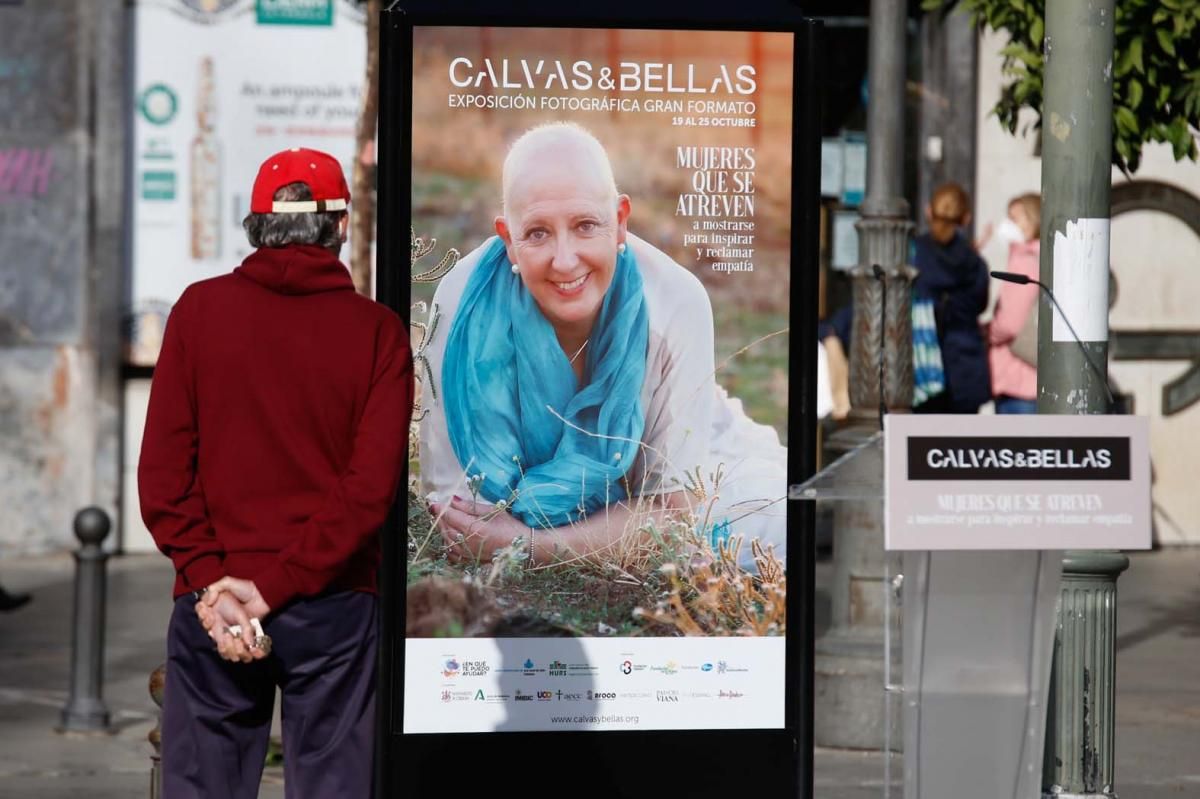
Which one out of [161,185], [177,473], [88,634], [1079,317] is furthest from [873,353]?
[161,185]

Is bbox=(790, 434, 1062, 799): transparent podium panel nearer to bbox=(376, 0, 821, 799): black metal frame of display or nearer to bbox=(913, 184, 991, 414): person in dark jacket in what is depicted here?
bbox=(376, 0, 821, 799): black metal frame of display

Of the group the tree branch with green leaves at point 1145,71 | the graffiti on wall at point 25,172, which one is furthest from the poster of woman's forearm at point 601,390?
the graffiti on wall at point 25,172

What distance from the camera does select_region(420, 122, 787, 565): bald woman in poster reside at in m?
5.86

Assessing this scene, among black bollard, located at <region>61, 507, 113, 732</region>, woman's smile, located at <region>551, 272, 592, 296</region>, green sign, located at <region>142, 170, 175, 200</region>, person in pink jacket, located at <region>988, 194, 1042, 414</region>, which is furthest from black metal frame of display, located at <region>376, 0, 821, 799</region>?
green sign, located at <region>142, 170, 175, 200</region>

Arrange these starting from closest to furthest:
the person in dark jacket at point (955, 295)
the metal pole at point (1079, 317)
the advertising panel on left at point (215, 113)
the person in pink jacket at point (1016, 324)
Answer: the metal pole at point (1079, 317) < the person in dark jacket at point (955, 295) < the person in pink jacket at point (1016, 324) < the advertising panel on left at point (215, 113)

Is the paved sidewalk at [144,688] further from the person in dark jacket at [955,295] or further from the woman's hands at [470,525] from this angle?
the woman's hands at [470,525]

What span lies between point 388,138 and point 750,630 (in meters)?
1.62

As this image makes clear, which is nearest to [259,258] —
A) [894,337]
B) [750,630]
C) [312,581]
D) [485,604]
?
[312,581]

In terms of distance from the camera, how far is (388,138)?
576 centimetres

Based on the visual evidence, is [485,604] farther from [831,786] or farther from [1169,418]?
[1169,418]

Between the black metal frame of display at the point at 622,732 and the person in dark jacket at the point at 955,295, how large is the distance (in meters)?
5.95

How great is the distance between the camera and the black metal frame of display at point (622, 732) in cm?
578

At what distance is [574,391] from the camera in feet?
19.4

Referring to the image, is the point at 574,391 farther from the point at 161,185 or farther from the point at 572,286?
the point at 161,185
